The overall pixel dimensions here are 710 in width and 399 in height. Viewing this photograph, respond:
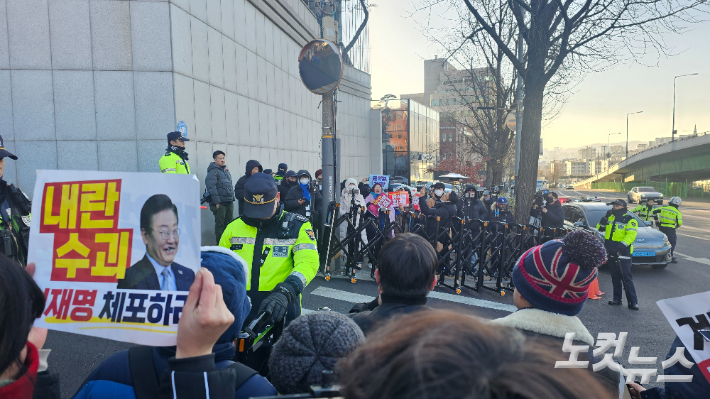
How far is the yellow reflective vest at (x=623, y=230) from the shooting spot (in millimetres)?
8078

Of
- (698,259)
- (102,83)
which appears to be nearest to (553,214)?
(698,259)

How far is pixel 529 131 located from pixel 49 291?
1071cm

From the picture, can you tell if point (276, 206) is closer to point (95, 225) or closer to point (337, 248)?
point (95, 225)

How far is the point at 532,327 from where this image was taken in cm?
213

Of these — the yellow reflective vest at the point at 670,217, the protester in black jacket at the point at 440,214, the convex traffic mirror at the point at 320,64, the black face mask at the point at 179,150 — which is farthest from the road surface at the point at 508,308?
the convex traffic mirror at the point at 320,64

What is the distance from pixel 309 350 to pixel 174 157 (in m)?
6.58

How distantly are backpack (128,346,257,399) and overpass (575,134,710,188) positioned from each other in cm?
5207

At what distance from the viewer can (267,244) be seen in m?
3.31

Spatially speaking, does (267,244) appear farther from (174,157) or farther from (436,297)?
(436,297)

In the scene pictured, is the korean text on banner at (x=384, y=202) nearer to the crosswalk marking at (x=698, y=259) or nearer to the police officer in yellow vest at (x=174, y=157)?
the police officer in yellow vest at (x=174, y=157)

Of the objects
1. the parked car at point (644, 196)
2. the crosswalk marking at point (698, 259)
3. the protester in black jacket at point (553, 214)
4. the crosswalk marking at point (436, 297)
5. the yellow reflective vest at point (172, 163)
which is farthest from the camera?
the parked car at point (644, 196)

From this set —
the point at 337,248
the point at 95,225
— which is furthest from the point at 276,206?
the point at 337,248

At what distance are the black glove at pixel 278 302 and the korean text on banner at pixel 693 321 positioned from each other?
1.95 metres

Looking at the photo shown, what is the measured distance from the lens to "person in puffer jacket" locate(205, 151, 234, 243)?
8969mm
